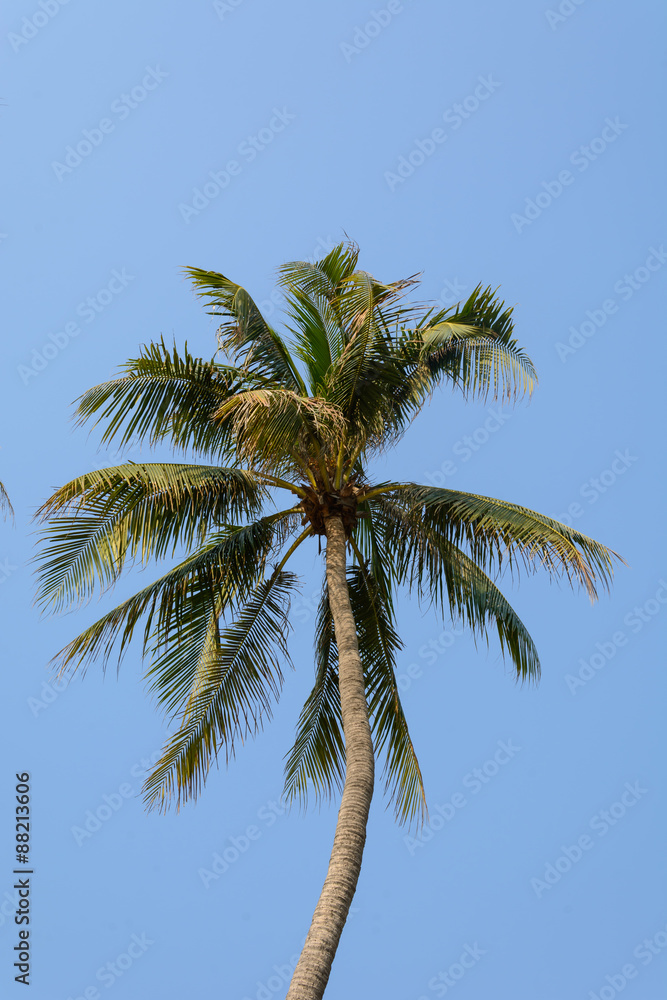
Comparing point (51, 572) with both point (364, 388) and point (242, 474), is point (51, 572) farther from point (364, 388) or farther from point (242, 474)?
point (364, 388)

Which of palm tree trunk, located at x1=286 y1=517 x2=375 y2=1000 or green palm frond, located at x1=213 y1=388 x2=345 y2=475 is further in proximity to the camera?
green palm frond, located at x1=213 y1=388 x2=345 y2=475

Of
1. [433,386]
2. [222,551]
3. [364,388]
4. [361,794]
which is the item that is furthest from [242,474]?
[361,794]

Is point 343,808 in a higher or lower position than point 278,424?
lower

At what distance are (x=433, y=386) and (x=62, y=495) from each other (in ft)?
14.9

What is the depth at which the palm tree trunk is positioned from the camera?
8.59 meters

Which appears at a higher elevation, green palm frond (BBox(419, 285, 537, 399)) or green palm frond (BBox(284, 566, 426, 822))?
green palm frond (BBox(419, 285, 537, 399))

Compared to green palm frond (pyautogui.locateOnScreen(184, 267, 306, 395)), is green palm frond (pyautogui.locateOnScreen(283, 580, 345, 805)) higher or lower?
lower

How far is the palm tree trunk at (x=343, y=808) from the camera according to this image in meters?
8.59

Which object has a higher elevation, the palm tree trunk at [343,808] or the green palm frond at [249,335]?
the green palm frond at [249,335]

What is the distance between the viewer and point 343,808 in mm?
9867

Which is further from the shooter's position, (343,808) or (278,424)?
(278,424)

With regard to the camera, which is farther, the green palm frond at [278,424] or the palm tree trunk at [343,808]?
the green palm frond at [278,424]

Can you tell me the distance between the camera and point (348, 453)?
12.4 m

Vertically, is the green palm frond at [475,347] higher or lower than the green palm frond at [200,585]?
higher
